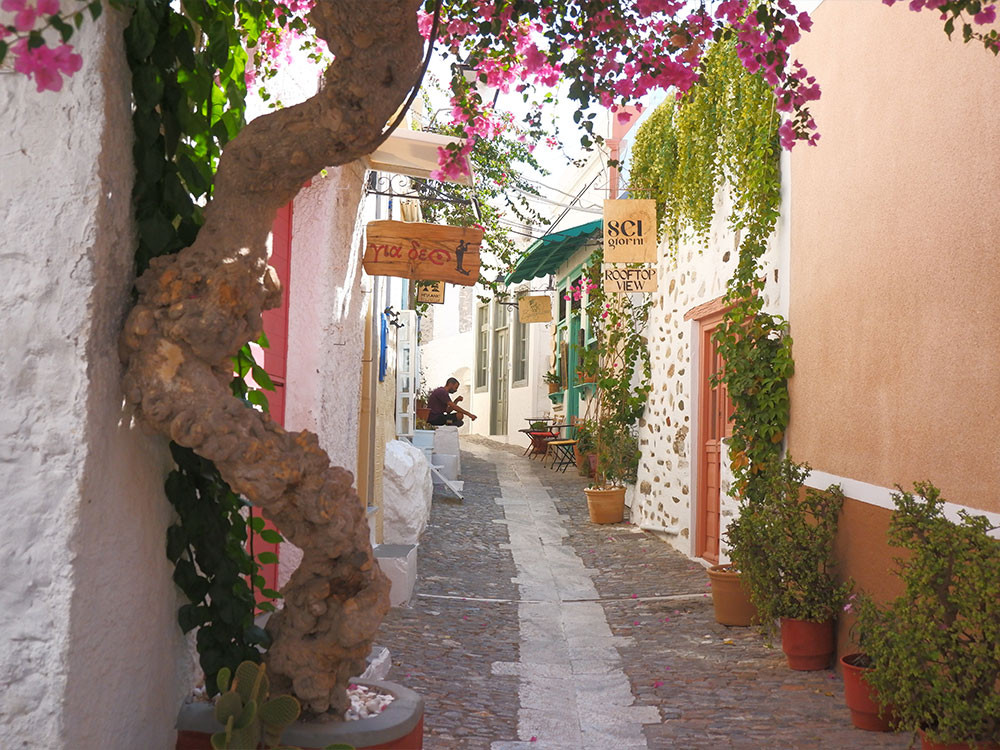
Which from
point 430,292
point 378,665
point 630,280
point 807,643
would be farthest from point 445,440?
point 378,665

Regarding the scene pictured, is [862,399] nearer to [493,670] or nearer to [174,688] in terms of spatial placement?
[493,670]

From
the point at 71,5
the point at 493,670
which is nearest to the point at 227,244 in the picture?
the point at 71,5

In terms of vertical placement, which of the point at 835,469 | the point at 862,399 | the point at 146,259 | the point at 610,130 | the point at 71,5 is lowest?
the point at 835,469

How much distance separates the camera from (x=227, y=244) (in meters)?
2.18

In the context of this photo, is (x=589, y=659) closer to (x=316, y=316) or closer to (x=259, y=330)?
(x=316, y=316)

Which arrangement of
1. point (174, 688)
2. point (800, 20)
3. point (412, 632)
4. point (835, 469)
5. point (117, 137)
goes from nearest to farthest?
point (117, 137)
point (174, 688)
point (800, 20)
point (835, 469)
point (412, 632)

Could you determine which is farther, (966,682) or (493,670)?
(493,670)

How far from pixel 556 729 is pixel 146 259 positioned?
111 inches

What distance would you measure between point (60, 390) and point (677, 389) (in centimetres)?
707

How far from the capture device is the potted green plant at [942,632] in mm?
3215

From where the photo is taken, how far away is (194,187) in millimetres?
2352

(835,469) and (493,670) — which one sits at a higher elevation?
(835,469)

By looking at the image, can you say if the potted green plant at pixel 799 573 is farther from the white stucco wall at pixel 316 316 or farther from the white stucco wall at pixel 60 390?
the white stucco wall at pixel 60 390

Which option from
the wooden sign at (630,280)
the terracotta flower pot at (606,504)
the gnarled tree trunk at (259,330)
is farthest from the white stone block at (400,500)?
the gnarled tree trunk at (259,330)
